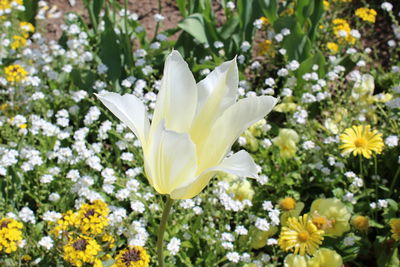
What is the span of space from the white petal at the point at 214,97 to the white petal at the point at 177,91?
0.03 metres

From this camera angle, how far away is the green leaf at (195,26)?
3.05 meters

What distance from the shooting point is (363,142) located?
2.37 metres

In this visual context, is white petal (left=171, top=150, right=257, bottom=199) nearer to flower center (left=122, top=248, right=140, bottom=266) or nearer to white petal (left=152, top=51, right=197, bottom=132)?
white petal (left=152, top=51, right=197, bottom=132)

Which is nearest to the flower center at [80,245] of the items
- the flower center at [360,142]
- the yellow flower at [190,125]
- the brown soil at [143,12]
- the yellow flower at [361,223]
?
the yellow flower at [190,125]

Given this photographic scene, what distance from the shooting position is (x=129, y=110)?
131 cm

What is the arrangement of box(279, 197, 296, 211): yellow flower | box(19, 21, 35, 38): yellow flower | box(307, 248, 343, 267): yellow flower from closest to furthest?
box(307, 248, 343, 267): yellow flower < box(279, 197, 296, 211): yellow flower < box(19, 21, 35, 38): yellow flower

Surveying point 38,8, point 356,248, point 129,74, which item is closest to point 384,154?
point 356,248

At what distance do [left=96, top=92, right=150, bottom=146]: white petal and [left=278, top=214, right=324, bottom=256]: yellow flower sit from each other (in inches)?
38.6

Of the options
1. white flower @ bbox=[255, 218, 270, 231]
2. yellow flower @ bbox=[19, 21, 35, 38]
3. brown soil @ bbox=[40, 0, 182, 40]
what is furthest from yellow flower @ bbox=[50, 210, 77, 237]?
brown soil @ bbox=[40, 0, 182, 40]

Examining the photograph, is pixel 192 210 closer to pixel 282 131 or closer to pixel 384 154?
pixel 282 131

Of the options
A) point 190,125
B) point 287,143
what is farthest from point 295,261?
point 190,125

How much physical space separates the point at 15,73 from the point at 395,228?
181cm

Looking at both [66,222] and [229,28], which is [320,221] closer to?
[66,222]

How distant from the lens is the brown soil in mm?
3857
